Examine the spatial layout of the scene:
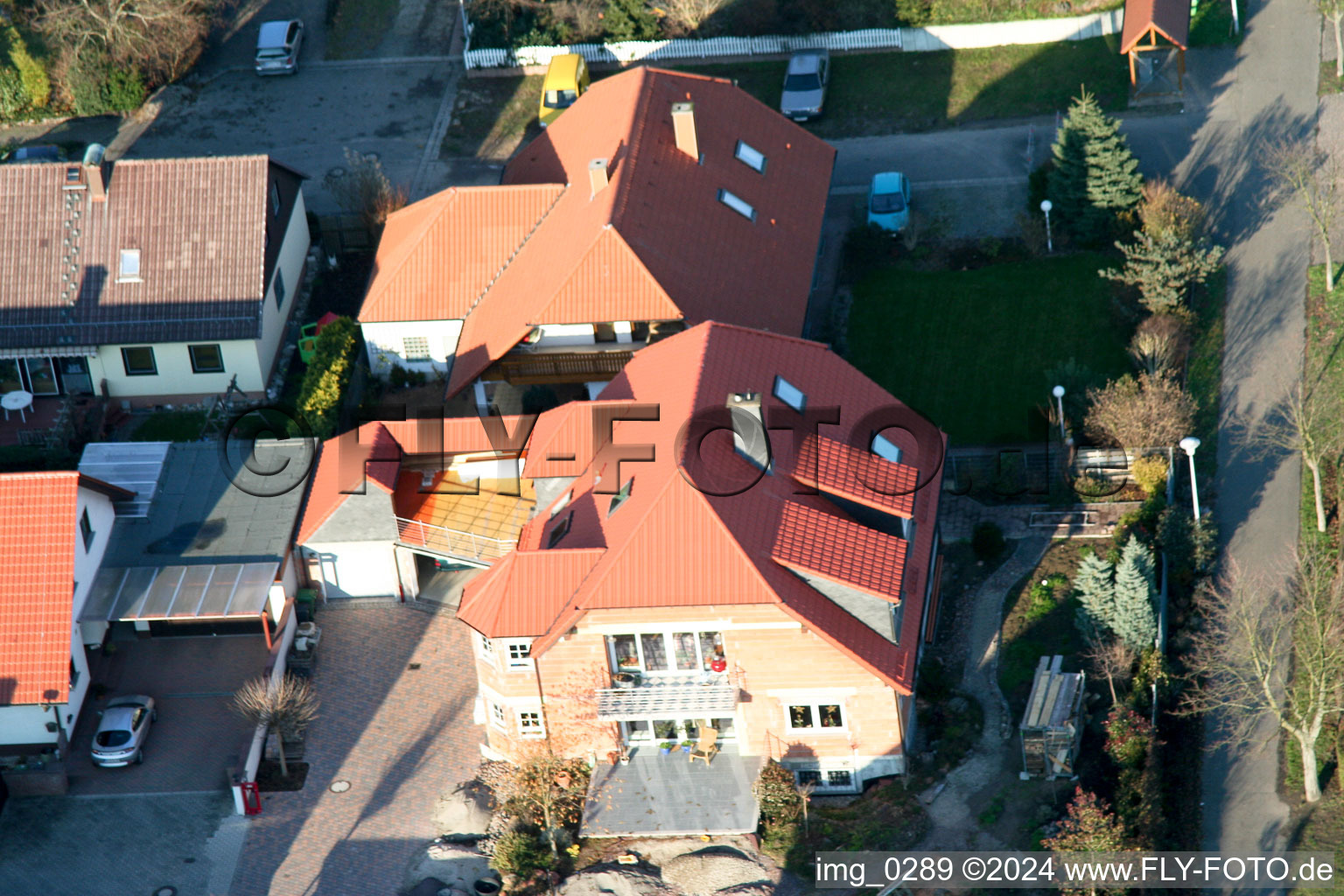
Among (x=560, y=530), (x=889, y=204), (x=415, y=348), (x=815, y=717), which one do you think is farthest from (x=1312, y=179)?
(x=415, y=348)

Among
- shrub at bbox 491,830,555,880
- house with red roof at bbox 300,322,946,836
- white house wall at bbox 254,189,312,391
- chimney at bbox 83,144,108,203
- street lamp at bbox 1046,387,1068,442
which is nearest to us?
house with red roof at bbox 300,322,946,836

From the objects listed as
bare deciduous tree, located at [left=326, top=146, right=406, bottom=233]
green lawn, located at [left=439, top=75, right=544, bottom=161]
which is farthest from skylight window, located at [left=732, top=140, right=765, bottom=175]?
green lawn, located at [left=439, top=75, right=544, bottom=161]

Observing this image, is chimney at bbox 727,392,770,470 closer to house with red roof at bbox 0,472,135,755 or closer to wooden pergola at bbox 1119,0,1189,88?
house with red roof at bbox 0,472,135,755

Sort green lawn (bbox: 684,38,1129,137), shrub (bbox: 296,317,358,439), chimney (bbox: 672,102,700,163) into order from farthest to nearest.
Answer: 1. green lawn (bbox: 684,38,1129,137)
2. chimney (bbox: 672,102,700,163)
3. shrub (bbox: 296,317,358,439)

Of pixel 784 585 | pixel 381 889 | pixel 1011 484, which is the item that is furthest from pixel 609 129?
pixel 381 889

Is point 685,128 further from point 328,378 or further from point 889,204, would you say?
point 328,378

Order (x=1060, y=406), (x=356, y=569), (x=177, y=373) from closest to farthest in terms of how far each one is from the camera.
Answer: (x=356, y=569), (x=1060, y=406), (x=177, y=373)

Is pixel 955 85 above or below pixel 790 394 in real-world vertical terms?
above

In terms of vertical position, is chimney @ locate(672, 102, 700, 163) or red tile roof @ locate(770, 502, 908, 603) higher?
chimney @ locate(672, 102, 700, 163)
